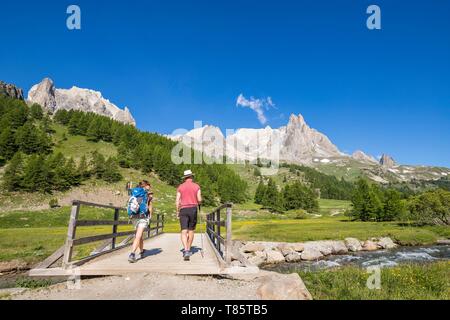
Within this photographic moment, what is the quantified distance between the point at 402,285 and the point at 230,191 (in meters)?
104

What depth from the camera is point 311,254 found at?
2752 cm

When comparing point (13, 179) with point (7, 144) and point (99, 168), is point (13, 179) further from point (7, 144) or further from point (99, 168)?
point (7, 144)

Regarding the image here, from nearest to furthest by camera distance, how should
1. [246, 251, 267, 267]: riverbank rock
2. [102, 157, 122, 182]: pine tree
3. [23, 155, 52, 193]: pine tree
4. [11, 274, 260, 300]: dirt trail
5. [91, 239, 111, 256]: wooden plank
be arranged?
[11, 274, 260, 300]: dirt trail < [91, 239, 111, 256]: wooden plank < [246, 251, 267, 267]: riverbank rock < [23, 155, 52, 193]: pine tree < [102, 157, 122, 182]: pine tree

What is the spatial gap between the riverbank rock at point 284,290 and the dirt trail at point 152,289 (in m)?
0.25

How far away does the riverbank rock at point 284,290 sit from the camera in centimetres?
628

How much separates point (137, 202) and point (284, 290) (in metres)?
6.51

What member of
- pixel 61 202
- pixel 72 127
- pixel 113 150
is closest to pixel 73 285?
pixel 61 202

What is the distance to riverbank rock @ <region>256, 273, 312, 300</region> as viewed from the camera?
247 inches

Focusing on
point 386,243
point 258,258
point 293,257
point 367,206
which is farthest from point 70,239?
point 367,206

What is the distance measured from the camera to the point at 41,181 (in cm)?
7500

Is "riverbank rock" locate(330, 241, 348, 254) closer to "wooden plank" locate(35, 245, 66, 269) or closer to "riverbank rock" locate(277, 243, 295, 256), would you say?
"riverbank rock" locate(277, 243, 295, 256)

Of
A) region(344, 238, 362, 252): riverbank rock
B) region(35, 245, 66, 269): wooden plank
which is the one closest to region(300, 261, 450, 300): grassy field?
region(35, 245, 66, 269): wooden plank

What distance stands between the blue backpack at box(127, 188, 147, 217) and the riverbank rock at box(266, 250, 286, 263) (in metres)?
16.2

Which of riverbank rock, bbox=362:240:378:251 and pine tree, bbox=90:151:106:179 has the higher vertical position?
pine tree, bbox=90:151:106:179
